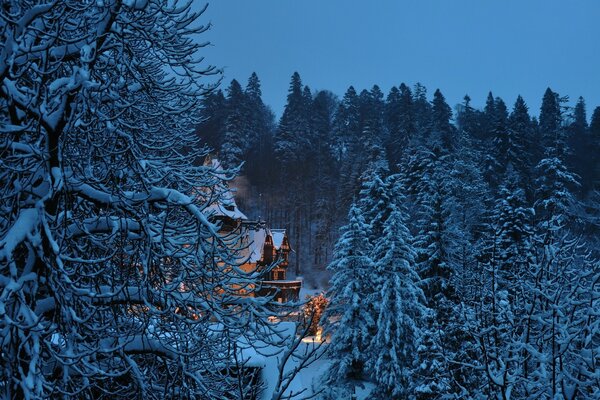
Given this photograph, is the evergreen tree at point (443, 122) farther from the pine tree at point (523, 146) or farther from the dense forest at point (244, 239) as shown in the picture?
the pine tree at point (523, 146)

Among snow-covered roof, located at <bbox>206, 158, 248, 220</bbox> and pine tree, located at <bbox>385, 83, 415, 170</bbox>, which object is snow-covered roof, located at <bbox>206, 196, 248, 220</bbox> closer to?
snow-covered roof, located at <bbox>206, 158, 248, 220</bbox>

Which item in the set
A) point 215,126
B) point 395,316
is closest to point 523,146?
point 395,316

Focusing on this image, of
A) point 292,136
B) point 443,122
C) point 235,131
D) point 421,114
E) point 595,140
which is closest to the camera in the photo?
point 443,122

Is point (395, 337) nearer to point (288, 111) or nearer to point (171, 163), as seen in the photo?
point (171, 163)

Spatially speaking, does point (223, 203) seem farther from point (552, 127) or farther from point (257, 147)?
point (257, 147)

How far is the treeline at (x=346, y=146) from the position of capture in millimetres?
43750

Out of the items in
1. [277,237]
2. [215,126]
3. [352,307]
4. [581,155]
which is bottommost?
[352,307]

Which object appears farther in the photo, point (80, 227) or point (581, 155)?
point (581, 155)

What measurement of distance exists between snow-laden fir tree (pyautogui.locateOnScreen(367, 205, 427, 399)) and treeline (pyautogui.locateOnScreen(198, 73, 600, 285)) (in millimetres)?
19734

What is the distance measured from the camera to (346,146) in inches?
2386

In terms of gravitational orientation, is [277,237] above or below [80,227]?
above

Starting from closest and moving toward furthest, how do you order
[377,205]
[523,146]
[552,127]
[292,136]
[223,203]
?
[223,203]
[377,205]
[523,146]
[552,127]
[292,136]

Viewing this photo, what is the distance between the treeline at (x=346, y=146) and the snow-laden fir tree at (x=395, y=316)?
1973 cm

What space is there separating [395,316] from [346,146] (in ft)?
143
